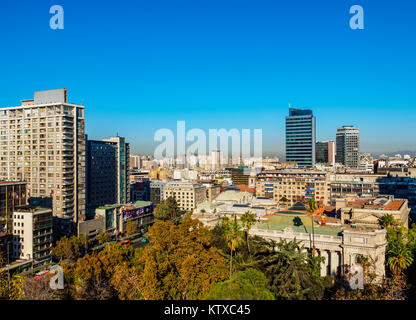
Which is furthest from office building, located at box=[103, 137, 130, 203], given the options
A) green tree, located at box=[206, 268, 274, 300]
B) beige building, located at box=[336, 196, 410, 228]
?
green tree, located at box=[206, 268, 274, 300]

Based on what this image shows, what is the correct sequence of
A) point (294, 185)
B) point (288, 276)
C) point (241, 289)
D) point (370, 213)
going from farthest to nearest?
1. point (294, 185)
2. point (370, 213)
3. point (288, 276)
4. point (241, 289)

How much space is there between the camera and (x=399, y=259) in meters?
45.5

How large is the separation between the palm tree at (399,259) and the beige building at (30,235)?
192 feet

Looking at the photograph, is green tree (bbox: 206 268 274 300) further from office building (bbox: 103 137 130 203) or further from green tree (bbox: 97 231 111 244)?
office building (bbox: 103 137 130 203)

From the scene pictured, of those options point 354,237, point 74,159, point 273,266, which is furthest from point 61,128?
point 354,237

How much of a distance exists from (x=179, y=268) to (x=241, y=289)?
13.0 meters

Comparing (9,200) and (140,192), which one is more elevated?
(9,200)

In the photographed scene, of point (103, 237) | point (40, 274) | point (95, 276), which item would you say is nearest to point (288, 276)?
point (95, 276)

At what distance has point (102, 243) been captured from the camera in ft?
277

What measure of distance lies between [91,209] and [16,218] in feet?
95.8

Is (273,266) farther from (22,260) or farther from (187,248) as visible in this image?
(22,260)

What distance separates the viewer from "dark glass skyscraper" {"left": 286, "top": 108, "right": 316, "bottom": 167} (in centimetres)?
18025

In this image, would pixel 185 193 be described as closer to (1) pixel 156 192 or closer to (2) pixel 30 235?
(1) pixel 156 192

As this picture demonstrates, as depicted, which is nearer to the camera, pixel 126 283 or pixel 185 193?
pixel 126 283
